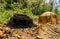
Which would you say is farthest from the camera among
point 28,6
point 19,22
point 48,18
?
point 28,6

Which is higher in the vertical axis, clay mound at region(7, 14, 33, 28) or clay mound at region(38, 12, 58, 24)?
clay mound at region(7, 14, 33, 28)

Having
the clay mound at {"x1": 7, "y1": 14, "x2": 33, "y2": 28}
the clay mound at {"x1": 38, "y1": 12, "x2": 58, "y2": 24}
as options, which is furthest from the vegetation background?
the clay mound at {"x1": 7, "y1": 14, "x2": 33, "y2": 28}

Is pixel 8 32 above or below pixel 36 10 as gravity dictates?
above

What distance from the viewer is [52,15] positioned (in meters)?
9.03

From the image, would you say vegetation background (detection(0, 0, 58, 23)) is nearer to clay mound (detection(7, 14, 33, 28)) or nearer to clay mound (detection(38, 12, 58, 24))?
clay mound (detection(38, 12, 58, 24))

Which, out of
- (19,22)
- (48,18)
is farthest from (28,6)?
(19,22)

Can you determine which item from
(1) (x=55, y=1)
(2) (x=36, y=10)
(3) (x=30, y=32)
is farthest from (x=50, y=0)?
(3) (x=30, y=32)

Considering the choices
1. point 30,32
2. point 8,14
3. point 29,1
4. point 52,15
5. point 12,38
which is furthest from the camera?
point 29,1

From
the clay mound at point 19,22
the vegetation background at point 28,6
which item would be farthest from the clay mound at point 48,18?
the clay mound at point 19,22

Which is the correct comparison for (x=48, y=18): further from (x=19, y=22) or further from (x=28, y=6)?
(x=28, y=6)

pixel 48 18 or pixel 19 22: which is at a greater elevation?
pixel 19 22

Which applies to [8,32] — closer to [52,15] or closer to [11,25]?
[11,25]

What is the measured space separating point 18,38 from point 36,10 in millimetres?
8403

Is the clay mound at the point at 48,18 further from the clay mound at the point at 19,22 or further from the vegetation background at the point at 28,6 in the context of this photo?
the clay mound at the point at 19,22
